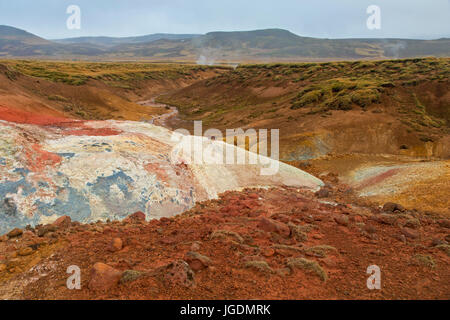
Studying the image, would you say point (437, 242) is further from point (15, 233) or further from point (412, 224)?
point (15, 233)

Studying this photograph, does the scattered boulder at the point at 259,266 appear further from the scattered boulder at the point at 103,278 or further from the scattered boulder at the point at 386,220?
the scattered boulder at the point at 386,220

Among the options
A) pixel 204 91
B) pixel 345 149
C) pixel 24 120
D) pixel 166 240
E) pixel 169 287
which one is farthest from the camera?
pixel 204 91

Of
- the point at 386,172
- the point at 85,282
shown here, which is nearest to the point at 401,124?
the point at 386,172

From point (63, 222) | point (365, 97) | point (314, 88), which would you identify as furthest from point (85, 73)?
point (63, 222)

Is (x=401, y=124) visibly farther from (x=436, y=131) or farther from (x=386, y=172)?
(x=386, y=172)

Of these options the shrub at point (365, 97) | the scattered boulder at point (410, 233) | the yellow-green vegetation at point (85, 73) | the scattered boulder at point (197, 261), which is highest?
the yellow-green vegetation at point (85, 73)

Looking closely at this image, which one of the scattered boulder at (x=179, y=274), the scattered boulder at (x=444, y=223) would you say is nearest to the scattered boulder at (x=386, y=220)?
the scattered boulder at (x=444, y=223)

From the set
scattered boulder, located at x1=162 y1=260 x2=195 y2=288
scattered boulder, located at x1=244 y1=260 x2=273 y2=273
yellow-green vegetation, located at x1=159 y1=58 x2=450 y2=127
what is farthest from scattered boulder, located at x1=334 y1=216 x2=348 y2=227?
yellow-green vegetation, located at x1=159 y1=58 x2=450 y2=127
